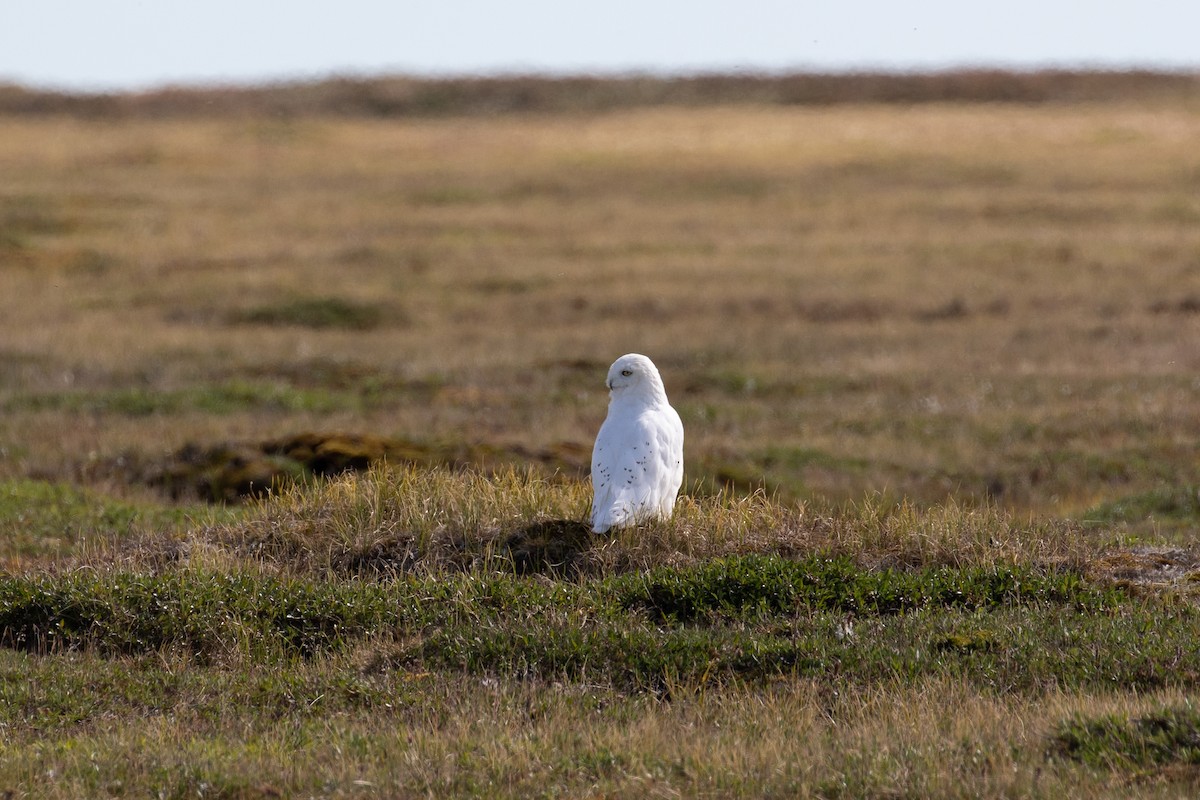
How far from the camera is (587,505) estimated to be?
10.4 m

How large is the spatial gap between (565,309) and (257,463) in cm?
1543

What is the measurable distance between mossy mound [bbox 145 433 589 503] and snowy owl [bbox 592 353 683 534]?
4012 mm

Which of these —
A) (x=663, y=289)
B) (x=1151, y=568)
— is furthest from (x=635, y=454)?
(x=663, y=289)

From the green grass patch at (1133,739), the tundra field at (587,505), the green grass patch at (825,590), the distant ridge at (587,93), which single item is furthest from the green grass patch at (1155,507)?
the distant ridge at (587,93)

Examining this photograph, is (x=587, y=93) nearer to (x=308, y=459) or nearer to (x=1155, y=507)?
(x=308, y=459)

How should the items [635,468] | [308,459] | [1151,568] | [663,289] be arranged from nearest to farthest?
[1151,568], [635,468], [308,459], [663,289]

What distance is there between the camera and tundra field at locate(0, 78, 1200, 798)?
651 centimetres

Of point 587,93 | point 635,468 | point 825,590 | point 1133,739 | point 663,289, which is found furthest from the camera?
point 587,93

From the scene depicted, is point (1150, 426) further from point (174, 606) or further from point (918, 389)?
point (174, 606)

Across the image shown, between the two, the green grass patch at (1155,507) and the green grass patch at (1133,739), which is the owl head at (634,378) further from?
the green grass patch at (1155,507)

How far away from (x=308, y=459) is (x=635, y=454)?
5.91 m

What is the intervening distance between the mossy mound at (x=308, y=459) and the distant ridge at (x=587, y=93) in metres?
54.0

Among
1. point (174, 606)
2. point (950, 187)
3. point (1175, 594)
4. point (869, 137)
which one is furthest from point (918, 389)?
point (869, 137)

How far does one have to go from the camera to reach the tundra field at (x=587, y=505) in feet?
21.4
